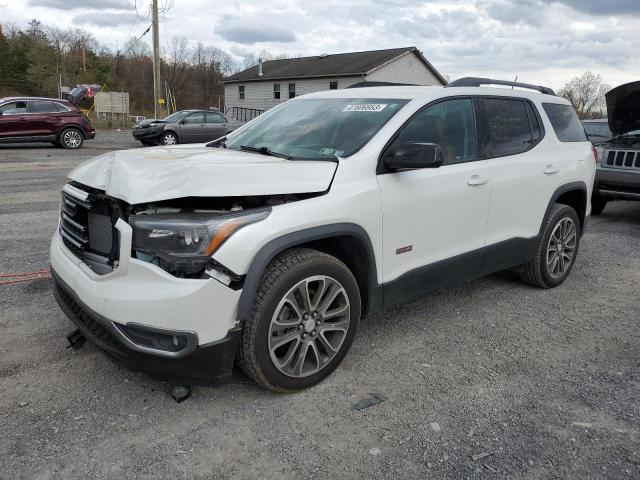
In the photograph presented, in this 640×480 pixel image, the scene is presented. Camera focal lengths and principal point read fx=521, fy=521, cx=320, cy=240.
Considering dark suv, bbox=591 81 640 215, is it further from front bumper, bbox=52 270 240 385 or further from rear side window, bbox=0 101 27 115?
rear side window, bbox=0 101 27 115

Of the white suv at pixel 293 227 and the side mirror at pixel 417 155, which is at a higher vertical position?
the side mirror at pixel 417 155

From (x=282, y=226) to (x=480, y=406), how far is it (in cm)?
153

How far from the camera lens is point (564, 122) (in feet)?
16.2

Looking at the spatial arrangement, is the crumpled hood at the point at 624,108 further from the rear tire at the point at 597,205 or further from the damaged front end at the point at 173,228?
the damaged front end at the point at 173,228

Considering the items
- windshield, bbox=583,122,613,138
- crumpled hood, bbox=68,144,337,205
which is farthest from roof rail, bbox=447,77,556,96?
windshield, bbox=583,122,613,138

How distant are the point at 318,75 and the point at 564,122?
3145 centimetres

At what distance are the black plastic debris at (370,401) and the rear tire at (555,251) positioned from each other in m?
2.38

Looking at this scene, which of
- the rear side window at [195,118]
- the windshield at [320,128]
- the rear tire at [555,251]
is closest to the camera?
the windshield at [320,128]

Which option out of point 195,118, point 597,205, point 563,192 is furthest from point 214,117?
point 563,192

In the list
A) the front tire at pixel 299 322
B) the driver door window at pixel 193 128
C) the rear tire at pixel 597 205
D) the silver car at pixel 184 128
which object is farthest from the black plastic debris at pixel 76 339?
the driver door window at pixel 193 128

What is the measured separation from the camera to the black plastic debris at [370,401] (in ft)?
9.63

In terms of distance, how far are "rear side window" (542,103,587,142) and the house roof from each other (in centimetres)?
2815

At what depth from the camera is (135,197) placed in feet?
8.48

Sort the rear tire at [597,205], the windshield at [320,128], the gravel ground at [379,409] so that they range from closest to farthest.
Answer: the gravel ground at [379,409], the windshield at [320,128], the rear tire at [597,205]
